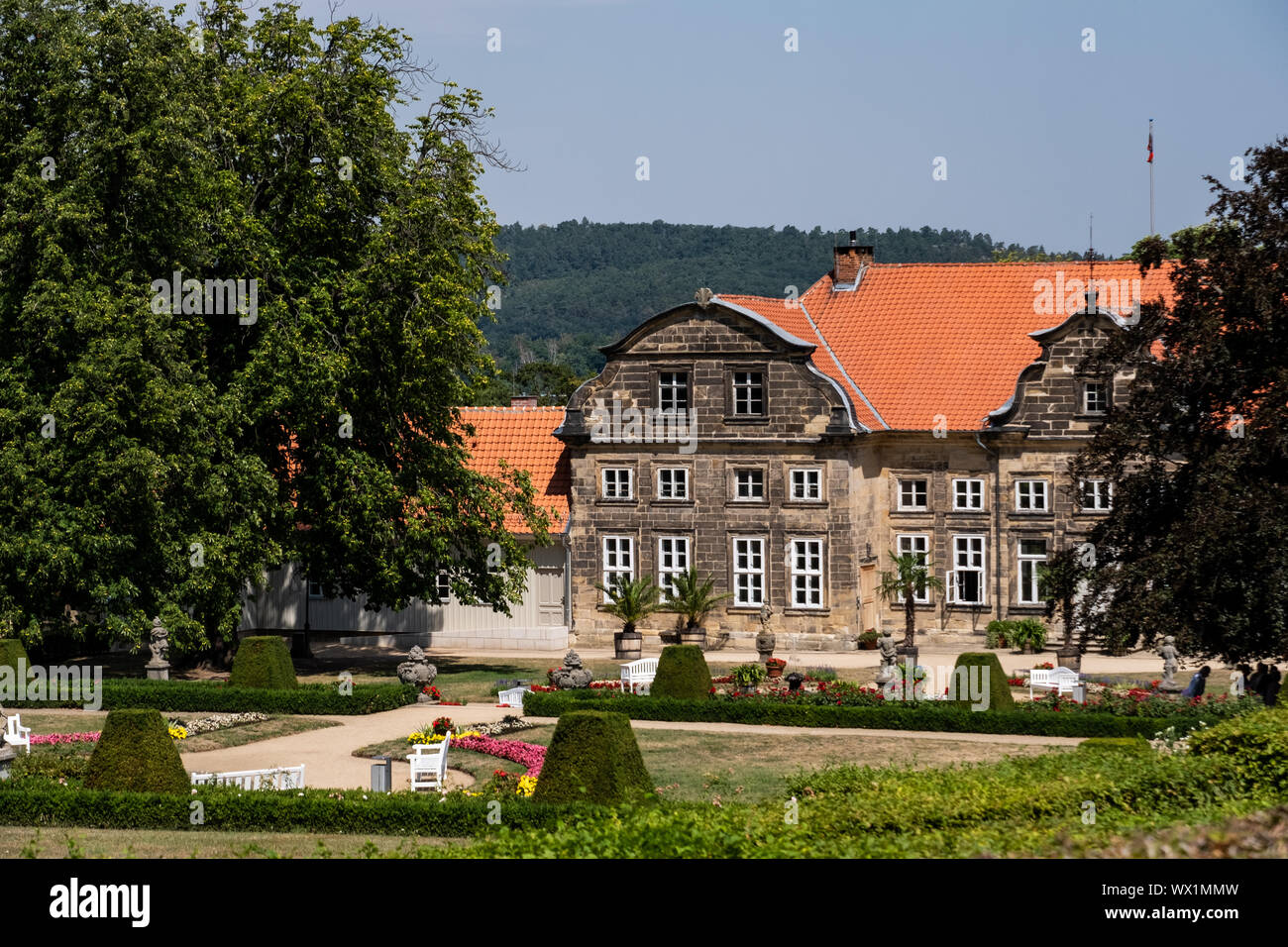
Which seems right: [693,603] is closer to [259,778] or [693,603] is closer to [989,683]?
[989,683]

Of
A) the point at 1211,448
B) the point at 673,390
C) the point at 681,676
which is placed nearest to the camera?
the point at 1211,448

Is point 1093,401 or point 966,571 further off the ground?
point 1093,401

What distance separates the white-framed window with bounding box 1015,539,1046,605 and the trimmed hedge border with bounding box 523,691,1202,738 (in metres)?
13.4

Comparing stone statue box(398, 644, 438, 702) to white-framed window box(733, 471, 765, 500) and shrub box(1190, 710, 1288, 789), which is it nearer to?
white-framed window box(733, 471, 765, 500)

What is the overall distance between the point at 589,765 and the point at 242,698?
43.1ft

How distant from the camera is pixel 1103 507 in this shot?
124ft

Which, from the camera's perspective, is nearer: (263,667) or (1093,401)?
(263,667)

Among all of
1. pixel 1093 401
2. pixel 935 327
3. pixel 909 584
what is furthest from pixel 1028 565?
pixel 935 327

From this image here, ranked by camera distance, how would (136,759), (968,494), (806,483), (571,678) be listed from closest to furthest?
(136,759) → (571,678) → (806,483) → (968,494)

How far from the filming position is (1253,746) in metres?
14.6

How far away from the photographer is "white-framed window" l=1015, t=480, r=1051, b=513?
126 feet
